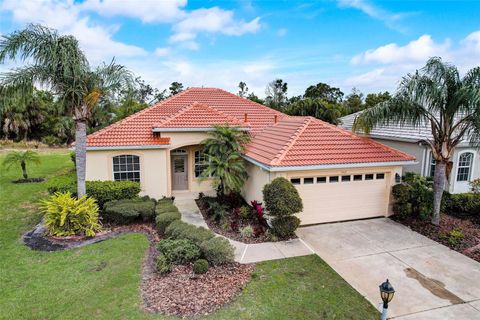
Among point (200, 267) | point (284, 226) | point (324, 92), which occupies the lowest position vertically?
point (200, 267)

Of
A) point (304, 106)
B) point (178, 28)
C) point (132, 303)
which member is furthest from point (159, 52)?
point (132, 303)

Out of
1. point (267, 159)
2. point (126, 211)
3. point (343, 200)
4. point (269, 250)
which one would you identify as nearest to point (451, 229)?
point (343, 200)

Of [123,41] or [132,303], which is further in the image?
[123,41]

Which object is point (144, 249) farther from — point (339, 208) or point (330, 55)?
point (330, 55)

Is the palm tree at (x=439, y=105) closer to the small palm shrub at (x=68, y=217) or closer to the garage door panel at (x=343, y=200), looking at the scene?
the garage door panel at (x=343, y=200)

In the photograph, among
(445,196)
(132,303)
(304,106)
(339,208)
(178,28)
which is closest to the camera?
(132,303)

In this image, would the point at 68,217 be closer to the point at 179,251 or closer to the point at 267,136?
the point at 179,251

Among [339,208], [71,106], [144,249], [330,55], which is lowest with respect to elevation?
[144,249]

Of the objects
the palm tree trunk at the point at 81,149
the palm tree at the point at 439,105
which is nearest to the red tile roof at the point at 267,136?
the palm tree at the point at 439,105
